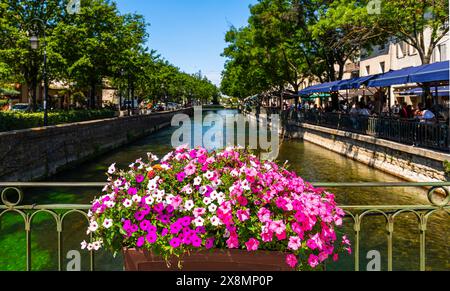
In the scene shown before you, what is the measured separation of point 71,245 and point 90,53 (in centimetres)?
2091

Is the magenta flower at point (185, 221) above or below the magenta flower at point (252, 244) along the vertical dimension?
above

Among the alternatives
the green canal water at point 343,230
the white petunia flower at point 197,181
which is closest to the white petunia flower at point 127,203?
the white petunia flower at point 197,181

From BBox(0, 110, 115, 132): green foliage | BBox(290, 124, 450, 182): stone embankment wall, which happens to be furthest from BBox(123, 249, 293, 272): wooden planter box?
BBox(0, 110, 115, 132): green foliage

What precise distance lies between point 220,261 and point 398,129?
591 inches

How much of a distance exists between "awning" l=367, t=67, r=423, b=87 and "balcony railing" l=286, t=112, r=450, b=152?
1.49 m

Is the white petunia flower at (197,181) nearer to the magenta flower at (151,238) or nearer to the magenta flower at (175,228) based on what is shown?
the magenta flower at (175,228)

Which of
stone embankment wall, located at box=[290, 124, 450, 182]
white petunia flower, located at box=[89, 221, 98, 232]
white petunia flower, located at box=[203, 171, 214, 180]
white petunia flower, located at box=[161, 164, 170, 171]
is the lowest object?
stone embankment wall, located at box=[290, 124, 450, 182]

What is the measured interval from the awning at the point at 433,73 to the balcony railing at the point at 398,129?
1483 millimetres

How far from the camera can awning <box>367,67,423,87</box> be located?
14.5 metres

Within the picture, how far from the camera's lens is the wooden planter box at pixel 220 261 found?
2.98 meters

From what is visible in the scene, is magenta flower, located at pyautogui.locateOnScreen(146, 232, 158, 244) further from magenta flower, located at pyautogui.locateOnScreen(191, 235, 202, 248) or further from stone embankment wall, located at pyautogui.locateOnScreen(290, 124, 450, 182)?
stone embankment wall, located at pyautogui.locateOnScreen(290, 124, 450, 182)

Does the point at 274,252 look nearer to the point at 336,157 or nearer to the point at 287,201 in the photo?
the point at 287,201

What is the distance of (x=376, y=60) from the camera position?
41094 millimetres
